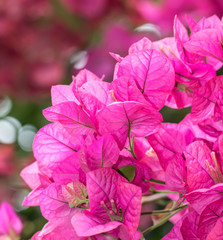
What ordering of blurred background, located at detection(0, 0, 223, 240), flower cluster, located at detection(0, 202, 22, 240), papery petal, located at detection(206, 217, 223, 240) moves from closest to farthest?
1. papery petal, located at detection(206, 217, 223, 240)
2. flower cluster, located at detection(0, 202, 22, 240)
3. blurred background, located at detection(0, 0, 223, 240)

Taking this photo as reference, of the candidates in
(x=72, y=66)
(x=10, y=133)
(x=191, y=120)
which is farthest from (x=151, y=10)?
(x=191, y=120)

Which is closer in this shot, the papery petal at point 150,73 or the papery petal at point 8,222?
the papery petal at point 150,73

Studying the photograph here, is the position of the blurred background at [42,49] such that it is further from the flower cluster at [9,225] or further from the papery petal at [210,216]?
the papery petal at [210,216]

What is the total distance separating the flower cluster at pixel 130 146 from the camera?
0.71ft

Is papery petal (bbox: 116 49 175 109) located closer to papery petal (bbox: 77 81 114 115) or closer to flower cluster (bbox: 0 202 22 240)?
papery petal (bbox: 77 81 114 115)

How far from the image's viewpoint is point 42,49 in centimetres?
81

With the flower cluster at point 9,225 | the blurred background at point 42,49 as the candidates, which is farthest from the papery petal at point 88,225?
the blurred background at point 42,49

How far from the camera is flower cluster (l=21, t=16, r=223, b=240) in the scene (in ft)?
0.71

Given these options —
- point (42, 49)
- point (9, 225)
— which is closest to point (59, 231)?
point (9, 225)

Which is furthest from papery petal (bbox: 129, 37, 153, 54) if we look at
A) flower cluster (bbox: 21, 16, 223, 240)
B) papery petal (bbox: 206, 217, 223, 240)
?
papery petal (bbox: 206, 217, 223, 240)

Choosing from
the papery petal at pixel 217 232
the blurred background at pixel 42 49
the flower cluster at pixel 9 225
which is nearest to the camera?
the papery petal at pixel 217 232

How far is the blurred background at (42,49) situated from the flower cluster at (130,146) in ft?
1.67

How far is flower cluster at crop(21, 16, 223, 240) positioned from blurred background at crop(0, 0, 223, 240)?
51 centimetres

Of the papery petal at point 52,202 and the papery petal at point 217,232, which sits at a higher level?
the papery petal at point 52,202
